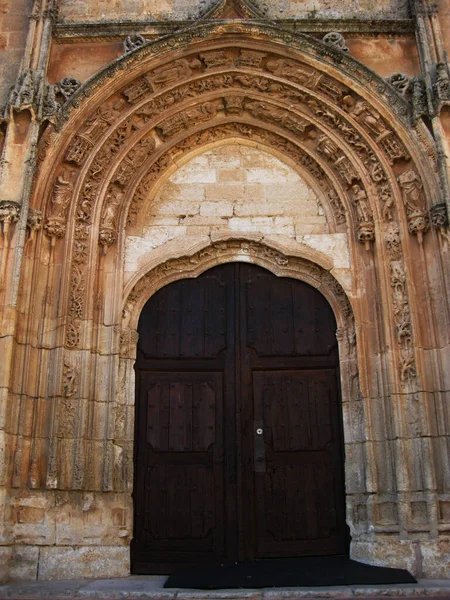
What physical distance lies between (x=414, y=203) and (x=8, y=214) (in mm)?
4094

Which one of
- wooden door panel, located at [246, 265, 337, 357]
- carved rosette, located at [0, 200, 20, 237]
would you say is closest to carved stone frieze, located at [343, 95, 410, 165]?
wooden door panel, located at [246, 265, 337, 357]

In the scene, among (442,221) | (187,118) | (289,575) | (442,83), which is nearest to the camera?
(289,575)

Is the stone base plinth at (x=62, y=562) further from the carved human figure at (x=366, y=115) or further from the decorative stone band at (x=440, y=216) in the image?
the carved human figure at (x=366, y=115)

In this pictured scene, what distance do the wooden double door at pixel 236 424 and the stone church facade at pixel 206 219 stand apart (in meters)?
0.19

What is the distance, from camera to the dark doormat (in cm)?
549

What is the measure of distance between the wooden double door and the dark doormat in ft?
0.90

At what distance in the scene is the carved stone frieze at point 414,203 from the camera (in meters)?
6.94

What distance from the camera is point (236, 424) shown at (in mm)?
7004

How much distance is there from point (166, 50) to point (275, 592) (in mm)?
5563

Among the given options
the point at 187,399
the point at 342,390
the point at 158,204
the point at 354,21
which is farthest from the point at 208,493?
the point at 354,21

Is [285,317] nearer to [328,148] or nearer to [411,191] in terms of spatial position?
[411,191]

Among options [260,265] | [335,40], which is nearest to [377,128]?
[335,40]

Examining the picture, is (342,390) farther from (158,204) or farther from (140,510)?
(158,204)

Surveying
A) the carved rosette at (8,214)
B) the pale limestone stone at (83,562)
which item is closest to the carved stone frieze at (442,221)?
the carved rosette at (8,214)
